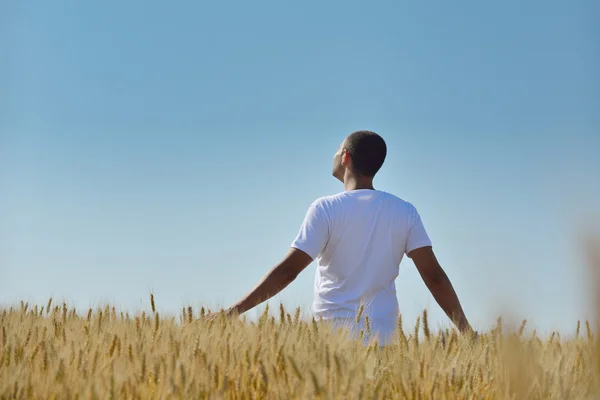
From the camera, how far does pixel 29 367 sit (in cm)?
268

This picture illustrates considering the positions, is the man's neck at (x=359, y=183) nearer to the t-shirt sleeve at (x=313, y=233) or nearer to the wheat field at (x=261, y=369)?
the t-shirt sleeve at (x=313, y=233)

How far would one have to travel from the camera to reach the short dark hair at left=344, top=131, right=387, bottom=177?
4.10 metres

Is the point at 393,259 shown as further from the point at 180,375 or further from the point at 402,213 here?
the point at 180,375

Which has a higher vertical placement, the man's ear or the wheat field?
the man's ear

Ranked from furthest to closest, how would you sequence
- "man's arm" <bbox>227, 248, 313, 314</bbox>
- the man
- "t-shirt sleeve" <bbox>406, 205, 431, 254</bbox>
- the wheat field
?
"t-shirt sleeve" <bbox>406, 205, 431, 254</bbox> < the man < "man's arm" <bbox>227, 248, 313, 314</bbox> < the wheat field

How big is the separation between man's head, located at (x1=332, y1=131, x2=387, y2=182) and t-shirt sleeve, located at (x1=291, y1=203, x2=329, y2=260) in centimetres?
39

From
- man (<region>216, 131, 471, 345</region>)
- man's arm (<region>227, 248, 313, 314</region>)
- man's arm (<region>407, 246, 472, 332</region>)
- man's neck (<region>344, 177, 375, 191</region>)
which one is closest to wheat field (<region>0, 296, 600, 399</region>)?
man's arm (<region>227, 248, 313, 314</region>)

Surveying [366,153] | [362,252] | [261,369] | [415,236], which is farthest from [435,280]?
[261,369]

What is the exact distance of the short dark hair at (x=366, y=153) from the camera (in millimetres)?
4098

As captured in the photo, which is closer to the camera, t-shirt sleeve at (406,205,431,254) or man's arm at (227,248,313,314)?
man's arm at (227,248,313,314)

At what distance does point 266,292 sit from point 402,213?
1001mm

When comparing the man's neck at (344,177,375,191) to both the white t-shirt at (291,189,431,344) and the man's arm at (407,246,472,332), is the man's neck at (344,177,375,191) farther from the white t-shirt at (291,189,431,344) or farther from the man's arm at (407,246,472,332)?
the man's arm at (407,246,472,332)

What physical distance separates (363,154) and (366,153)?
20 millimetres

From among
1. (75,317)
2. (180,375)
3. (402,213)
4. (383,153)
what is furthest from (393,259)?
(75,317)
